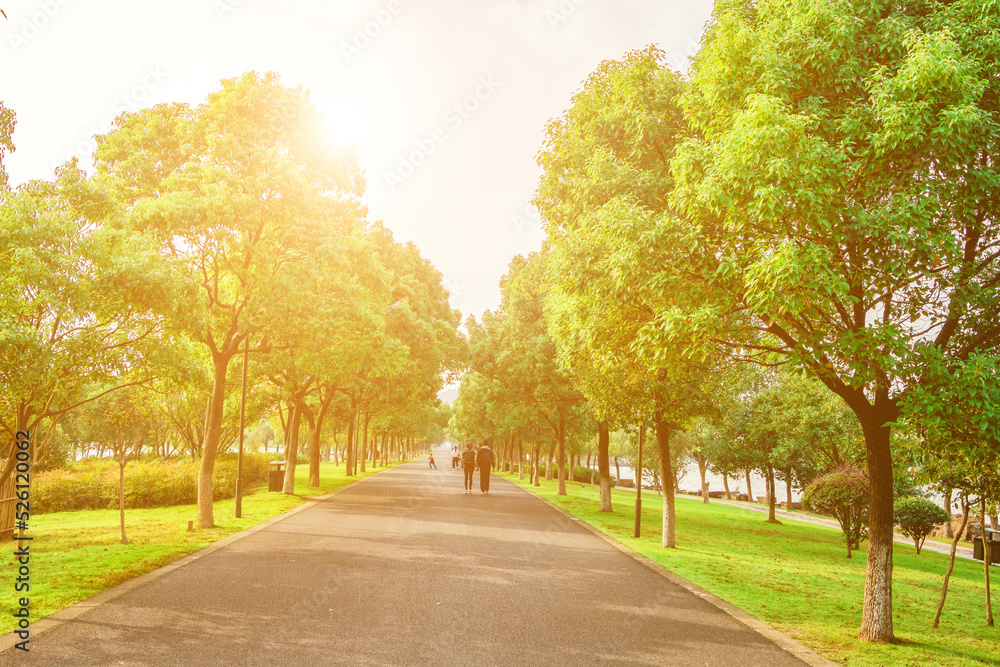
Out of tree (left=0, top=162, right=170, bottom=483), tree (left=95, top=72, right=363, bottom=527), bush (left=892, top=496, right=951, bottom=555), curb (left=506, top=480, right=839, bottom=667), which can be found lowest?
bush (left=892, top=496, right=951, bottom=555)

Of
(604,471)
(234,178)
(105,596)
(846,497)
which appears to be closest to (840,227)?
(105,596)

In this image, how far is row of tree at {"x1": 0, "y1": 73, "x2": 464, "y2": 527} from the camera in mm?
8781

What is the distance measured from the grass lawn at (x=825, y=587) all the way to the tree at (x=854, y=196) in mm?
740

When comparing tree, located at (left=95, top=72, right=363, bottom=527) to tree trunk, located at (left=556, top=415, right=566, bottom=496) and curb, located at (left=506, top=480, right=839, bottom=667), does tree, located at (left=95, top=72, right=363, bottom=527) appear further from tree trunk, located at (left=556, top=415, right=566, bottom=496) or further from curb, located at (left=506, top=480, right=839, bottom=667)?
tree trunk, located at (left=556, top=415, right=566, bottom=496)

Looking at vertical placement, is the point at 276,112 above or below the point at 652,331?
above

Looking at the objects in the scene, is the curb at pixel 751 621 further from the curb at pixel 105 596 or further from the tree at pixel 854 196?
the curb at pixel 105 596

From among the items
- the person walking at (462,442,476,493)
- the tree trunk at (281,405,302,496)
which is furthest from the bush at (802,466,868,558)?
the tree trunk at (281,405,302,496)

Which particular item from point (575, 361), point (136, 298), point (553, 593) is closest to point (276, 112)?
point (136, 298)

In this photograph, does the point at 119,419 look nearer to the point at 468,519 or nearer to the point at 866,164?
the point at 468,519

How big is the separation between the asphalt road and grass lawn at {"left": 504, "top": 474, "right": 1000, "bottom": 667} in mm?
995

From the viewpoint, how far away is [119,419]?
478 inches

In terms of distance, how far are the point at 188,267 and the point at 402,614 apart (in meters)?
10.6

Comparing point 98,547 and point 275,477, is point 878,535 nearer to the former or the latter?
point 98,547

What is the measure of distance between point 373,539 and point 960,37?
1273 cm
